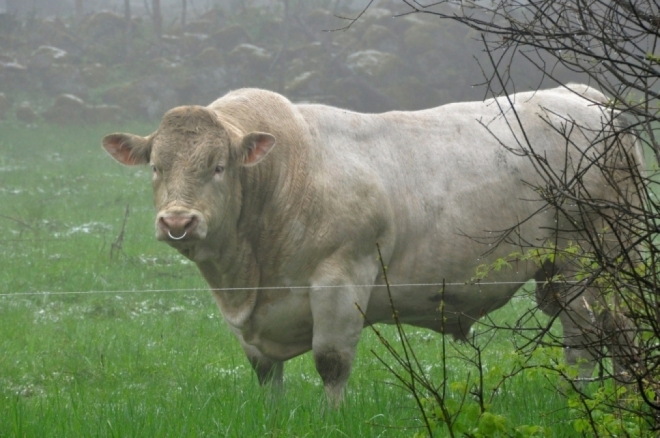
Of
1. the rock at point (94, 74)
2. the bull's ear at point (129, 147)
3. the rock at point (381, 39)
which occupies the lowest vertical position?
the rock at point (94, 74)

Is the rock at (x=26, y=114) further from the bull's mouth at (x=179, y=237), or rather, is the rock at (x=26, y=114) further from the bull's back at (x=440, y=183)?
the bull's mouth at (x=179, y=237)

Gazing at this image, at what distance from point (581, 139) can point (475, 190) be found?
1167 mm

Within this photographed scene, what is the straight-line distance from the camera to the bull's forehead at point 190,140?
619cm

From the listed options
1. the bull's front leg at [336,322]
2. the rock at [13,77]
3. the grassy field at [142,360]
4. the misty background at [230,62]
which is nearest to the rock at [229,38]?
the misty background at [230,62]

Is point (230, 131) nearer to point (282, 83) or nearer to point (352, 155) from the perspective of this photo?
point (352, 155)

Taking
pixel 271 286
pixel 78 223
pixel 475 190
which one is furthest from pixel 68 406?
pixel 78 223

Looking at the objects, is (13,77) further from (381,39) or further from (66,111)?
(381,39)

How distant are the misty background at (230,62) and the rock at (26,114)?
44 millimetres

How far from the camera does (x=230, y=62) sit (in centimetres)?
4444

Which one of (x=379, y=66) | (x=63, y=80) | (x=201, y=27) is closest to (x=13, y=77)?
(x=63, y=80)

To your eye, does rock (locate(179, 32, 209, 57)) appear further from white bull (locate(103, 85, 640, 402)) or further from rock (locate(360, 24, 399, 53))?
white bull (locate(103, 85, 640, 402))

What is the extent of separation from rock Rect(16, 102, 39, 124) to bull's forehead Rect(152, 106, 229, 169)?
33.0 meters

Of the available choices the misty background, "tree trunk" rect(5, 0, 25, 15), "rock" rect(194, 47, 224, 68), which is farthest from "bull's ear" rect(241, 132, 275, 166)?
"tree trunk" rect(5, 0, 25, 15)

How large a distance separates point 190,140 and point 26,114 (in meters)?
33.7
